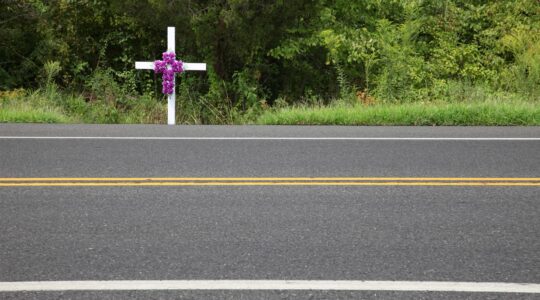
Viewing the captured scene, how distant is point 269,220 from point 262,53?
1310 centimetres

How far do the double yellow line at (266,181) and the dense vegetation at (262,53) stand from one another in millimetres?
6818

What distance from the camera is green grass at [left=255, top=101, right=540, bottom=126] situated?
471 inches

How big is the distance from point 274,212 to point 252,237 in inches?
29.2

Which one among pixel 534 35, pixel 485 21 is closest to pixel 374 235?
pixel 534 35

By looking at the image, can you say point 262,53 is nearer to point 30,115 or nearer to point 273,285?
point 30,115

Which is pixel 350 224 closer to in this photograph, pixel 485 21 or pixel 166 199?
pixel 166 199

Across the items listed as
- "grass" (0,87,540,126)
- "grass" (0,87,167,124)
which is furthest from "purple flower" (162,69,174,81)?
"grass" (0,87,540,126)

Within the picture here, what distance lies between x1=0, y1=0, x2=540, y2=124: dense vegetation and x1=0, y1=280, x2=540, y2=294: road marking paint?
9792 mm

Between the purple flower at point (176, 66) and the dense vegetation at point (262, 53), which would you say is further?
the dense vegetation at point (262, 53)

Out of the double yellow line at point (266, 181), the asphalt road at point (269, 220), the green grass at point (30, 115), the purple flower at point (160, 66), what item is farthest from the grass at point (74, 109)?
the double yellow line at point (266, 181)

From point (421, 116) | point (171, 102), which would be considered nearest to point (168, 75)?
point (171, 102)

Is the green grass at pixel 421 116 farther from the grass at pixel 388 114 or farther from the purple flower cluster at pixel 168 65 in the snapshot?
the purple flower cluster at pixel 168 65

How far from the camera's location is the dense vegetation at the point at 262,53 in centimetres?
1509

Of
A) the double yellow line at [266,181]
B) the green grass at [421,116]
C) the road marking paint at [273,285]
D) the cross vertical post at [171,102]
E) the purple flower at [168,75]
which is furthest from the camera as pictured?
the purple flower at [168,75]
